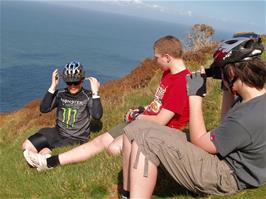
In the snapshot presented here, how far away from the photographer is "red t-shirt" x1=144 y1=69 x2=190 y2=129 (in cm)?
603

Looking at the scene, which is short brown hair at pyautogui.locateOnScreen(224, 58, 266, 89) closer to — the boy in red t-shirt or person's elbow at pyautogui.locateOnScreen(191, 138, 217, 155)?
person's elbow at pyautogui.locateOnScreen(191, 138, 217, 155)

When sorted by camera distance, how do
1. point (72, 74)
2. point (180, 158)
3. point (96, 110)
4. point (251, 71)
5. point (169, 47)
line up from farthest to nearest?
point (72, 74)
point (96, 110)
point (169, 47)
point (180, 158)
point (251, 71)

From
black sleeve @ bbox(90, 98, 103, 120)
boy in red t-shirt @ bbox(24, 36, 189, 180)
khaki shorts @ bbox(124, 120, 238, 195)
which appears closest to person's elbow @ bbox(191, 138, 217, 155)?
khaki shorts @ bbox(124, 120, 238, 195)

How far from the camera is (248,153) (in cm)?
453

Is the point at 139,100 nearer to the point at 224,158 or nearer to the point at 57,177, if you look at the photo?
the point at 57,177

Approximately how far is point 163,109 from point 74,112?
8.43 feet

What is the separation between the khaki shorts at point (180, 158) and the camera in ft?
14.7

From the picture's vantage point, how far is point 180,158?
449 centimetres

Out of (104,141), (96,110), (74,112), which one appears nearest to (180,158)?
(104,141)

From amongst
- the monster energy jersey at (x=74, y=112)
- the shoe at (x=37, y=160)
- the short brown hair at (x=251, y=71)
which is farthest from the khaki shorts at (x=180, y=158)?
the monster energy jersey at (x=74, y=112)

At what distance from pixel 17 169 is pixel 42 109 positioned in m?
1.42

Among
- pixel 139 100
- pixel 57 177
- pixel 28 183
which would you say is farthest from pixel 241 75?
pixel 139 100

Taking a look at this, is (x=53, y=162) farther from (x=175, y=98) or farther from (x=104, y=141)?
(x=175, y=98)

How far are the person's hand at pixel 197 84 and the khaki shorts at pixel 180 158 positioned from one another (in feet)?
1.72
